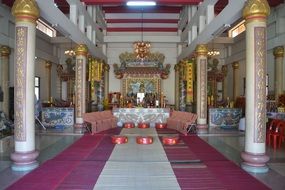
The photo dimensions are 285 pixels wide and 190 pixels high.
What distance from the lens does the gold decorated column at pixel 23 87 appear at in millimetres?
5328

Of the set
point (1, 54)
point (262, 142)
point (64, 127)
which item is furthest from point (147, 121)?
point (262, 142)

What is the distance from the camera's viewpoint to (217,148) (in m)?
7.39

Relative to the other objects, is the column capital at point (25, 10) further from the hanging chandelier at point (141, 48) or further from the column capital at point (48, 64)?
the column capital at point (48, 64)

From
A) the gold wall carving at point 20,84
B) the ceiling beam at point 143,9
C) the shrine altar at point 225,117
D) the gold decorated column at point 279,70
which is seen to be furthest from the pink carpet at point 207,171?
the ceiling beam at point 143,9

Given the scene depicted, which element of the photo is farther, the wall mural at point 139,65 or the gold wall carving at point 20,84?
the wall mural at point 139,65

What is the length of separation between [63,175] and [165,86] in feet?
40.6

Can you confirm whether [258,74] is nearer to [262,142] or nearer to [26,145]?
[262,142]

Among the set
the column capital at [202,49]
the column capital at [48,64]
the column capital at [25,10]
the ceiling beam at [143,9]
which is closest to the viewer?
the column capital at [25,10]

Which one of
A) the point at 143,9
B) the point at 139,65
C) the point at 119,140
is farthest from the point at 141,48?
the point at 119,140

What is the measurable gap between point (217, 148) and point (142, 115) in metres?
5.13

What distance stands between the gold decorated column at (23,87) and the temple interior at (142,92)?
17mm

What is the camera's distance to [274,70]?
11.2 metres

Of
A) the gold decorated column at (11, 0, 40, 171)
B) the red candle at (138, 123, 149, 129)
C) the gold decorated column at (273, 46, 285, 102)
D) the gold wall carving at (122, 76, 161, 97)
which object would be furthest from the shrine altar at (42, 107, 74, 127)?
the gold decorated column at (273, 46, 285, 102)

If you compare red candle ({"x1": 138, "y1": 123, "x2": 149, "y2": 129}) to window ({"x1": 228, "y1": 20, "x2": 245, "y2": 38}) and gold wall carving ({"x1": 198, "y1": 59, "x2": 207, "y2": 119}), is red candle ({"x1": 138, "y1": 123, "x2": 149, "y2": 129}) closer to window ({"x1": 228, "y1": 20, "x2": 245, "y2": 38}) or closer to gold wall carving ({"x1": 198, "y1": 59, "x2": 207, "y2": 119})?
gold wall carving ({"x1": 198, "y1": 59, "x2": 207, "y2": 119})
